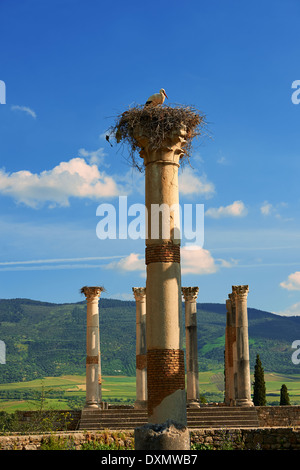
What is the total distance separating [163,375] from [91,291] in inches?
723

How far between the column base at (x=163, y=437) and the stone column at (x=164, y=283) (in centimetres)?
317

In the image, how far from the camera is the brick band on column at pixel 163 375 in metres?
18.4

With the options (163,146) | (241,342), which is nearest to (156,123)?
(163,146)

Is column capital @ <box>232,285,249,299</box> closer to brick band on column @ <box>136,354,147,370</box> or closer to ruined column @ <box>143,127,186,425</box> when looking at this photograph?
brick band on column @ <box>136,354,147,370</box>

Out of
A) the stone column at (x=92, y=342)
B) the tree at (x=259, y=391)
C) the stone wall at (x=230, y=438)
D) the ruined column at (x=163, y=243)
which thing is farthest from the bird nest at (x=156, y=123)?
the tree at (x=259, y=391)

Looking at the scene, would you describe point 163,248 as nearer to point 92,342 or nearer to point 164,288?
point 164,288

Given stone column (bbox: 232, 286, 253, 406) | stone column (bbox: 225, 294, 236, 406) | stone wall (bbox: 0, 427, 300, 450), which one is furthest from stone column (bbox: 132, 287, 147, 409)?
stone wall (bbox: 0, 427, 300, 450)

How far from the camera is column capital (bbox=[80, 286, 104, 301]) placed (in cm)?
3641

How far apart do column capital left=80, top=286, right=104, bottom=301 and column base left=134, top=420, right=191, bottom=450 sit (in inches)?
845

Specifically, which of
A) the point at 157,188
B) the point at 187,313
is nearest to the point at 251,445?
the point at 157,188

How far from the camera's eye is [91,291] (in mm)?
36469

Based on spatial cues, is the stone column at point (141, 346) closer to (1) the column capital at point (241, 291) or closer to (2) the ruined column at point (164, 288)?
(1) the column capital at point (241, 291)

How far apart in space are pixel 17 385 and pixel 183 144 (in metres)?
187
